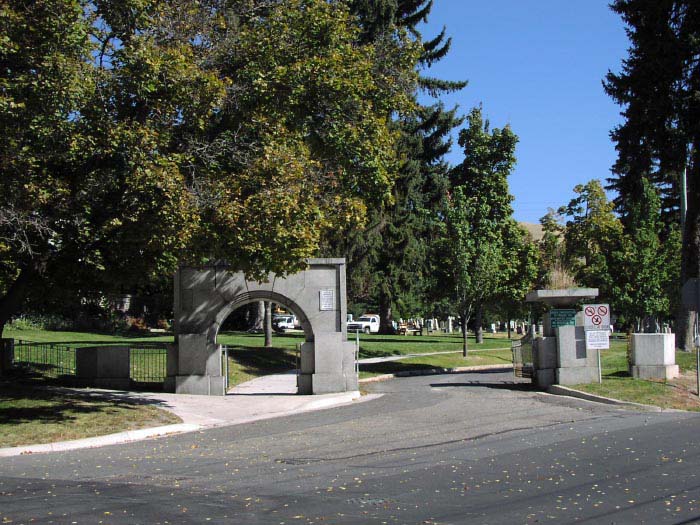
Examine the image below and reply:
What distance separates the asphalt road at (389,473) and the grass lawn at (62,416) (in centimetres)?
129

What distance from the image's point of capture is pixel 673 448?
1133 centimetres

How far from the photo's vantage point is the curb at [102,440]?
42.8ft

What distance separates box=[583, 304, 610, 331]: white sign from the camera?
63.9 feet

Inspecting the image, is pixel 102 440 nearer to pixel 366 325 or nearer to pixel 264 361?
pixel 264 361

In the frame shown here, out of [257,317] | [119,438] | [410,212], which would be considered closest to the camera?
[119,438]

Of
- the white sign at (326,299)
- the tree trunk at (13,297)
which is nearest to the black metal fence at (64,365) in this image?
the white sign at (326,299)

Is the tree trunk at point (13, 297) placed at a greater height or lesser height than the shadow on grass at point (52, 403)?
greater

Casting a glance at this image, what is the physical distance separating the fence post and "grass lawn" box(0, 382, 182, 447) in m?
3.39

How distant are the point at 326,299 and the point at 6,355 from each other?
9319 mm

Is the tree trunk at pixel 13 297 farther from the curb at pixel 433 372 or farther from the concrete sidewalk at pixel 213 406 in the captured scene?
the curb at pixel 433 372

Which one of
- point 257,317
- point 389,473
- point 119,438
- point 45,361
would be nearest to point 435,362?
point 45,361

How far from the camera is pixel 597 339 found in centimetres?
1939

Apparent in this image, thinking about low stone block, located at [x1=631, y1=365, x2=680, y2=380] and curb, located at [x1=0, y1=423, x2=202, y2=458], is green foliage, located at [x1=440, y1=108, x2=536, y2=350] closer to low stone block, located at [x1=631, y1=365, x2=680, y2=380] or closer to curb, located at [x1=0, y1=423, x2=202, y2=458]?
low stone block, located at [x1=631, y1=365, x2=680, y2=380]

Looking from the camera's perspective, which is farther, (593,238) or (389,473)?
(593,238)
